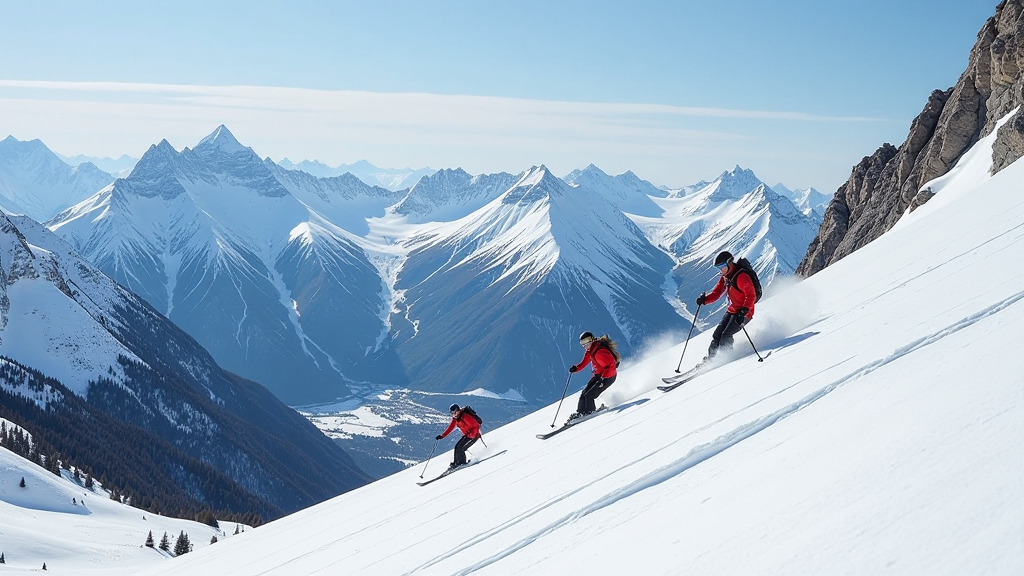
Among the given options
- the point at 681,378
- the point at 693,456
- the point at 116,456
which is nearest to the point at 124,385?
the point at 116,456

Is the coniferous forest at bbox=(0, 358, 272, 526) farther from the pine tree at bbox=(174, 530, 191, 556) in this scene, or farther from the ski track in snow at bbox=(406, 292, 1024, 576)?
the ski track in snow at bbox=(406, 292, 1024, 576)

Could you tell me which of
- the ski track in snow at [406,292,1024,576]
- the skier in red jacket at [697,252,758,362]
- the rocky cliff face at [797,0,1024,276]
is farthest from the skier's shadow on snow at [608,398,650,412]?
the rocky cliff face at [797,0,1024,276]

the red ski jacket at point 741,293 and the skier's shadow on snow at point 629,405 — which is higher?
the red ski jacket at point 741,293

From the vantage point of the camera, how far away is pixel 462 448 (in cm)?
1978

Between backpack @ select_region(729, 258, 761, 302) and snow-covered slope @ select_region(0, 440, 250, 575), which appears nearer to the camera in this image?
backpack @ select_region(729, 258, 761, 302)

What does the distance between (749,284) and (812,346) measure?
2.66 metres

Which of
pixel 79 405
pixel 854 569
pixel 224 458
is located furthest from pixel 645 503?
pixel 224 458

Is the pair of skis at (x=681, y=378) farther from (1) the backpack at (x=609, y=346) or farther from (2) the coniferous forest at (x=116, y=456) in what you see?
(2) the coniferous forest at (x=116, y=456)

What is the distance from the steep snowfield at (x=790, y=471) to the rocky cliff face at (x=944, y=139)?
2662cm

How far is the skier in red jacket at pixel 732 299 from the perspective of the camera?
53.0 feet

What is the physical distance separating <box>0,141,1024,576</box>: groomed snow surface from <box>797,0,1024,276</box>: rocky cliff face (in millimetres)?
25713

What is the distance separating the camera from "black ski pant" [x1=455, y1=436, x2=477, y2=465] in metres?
19.5

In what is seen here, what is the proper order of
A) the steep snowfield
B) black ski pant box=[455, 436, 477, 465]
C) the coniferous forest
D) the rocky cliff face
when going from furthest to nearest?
the coniferous forest
the rocky cliff face
black ski pant box=[455, 436, 477, 465]
the steep snowfield

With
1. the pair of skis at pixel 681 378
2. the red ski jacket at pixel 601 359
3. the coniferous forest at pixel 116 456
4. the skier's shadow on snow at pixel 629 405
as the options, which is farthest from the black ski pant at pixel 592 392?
the coniferous forest at pixel 116 456
